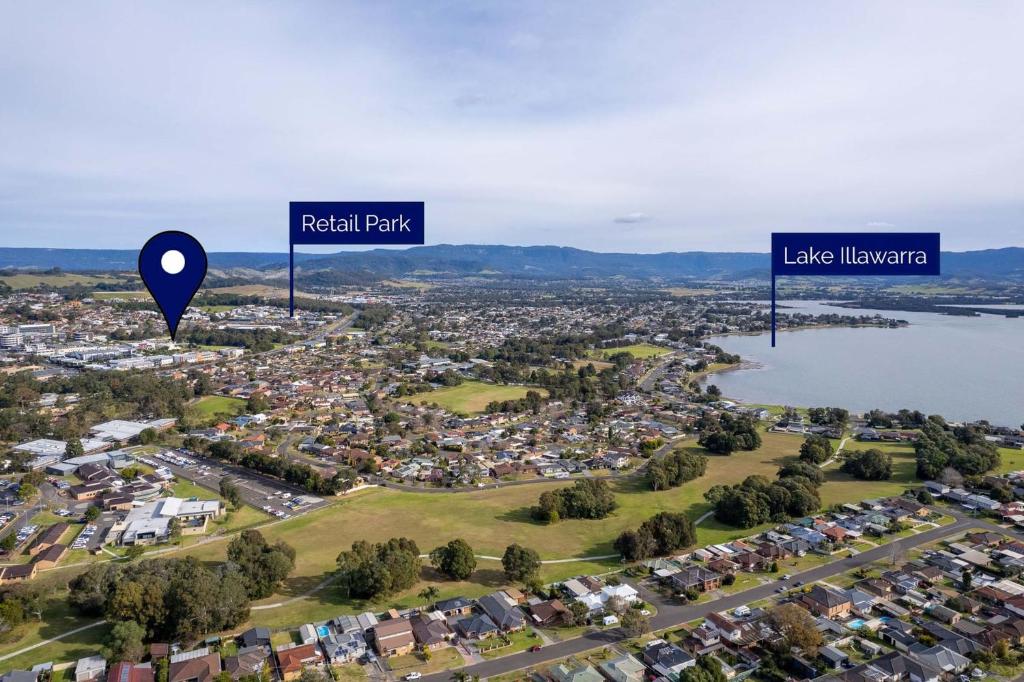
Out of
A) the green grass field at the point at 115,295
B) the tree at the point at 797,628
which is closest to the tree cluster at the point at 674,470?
the tree at the point at 797,628

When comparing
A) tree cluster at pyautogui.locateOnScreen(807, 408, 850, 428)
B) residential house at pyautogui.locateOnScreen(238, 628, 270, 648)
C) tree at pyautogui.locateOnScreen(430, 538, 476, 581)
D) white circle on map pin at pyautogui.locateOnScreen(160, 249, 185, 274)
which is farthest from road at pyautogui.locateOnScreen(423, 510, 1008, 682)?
tree cluster at pyautogui.locateOnScreen(807, 408, 850, 428)

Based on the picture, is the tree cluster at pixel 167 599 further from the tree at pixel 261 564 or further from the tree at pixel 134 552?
the tree at pixel 134 552

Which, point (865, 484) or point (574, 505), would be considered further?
point (865, 484)

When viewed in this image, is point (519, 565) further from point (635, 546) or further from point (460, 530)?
point (460, 530)

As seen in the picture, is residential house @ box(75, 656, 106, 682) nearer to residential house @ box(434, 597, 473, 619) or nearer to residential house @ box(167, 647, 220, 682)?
residential house @ box(167, 647, 220, 682)

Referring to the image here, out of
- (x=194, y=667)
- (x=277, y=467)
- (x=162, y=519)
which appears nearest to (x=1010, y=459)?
(x=277, y=467)

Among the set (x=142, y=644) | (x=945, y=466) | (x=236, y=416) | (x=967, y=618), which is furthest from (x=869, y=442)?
(x=236, y=416)
